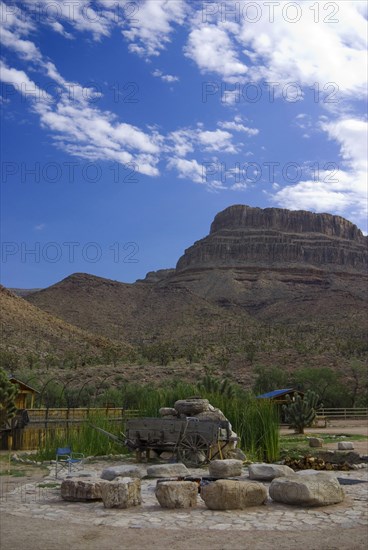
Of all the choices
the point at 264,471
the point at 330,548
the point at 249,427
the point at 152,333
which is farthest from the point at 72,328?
the point at 330,548

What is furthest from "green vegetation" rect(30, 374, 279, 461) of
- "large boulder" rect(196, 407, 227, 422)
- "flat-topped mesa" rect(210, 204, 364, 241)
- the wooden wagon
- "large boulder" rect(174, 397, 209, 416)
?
"flat-topped mesa" rect(210, 204, 364, 241)

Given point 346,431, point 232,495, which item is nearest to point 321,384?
point 346,431

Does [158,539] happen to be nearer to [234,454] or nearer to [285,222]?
[234,454]

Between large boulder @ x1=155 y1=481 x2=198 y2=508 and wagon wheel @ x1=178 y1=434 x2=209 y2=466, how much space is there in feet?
15.7

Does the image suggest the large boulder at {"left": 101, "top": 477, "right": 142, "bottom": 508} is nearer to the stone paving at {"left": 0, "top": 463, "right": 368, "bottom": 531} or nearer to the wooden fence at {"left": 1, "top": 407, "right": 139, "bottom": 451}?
the stone paving at {"left": 0, "top": 463, "right": 368, "bottom": 531}

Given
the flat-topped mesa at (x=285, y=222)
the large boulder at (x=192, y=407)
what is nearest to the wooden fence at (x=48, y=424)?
the large boulder at (x=192, y=407)

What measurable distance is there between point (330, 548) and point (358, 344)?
48418 mm

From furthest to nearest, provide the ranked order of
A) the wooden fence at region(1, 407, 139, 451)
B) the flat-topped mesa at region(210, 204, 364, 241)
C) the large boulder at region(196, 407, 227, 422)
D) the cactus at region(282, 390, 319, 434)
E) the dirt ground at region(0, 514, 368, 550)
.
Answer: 1. the flat-topped mesa at region(210, 204, 364, 241)
2. the cactus at region(282, 390, 319, 434)
3. the wooden fence at region(1, 407, 139, 451)
4. the large boulder at region(196, 407, 227, 422)
5. the dirt ground at region(0, 514, 368, 550)

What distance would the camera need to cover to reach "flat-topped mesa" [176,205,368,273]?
120 m

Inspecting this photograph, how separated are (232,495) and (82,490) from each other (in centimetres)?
229

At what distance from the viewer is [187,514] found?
28.9 ft

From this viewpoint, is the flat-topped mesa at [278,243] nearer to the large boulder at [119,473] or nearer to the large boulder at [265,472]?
the large boulder at [265,472]

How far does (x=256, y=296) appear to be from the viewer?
99.0m

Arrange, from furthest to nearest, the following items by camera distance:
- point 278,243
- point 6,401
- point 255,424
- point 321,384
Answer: point 278,243 → point 321,384 → point 6,401 → point 255,424
